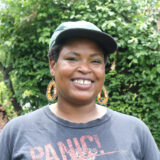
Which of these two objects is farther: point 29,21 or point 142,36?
point 29,21

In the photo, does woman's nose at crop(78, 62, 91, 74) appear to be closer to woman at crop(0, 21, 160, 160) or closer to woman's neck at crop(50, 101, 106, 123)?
woman at crop(0, 21, 160, 160)

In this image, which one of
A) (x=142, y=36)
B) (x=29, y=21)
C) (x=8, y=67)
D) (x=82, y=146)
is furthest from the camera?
(x=8, y=67)

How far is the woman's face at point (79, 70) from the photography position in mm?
1507

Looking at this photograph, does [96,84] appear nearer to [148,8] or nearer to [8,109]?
[148,8]

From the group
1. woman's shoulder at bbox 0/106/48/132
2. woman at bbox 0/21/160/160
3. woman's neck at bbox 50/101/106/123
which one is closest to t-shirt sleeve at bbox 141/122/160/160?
woman at bbox 0/21/160/160

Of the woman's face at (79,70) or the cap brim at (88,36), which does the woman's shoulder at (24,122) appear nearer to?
the woman's face at (79,70)

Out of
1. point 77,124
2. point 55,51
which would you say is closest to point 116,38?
point 55,51

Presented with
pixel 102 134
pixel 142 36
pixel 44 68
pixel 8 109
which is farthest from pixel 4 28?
pixel 102 134

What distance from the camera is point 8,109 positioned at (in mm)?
4438

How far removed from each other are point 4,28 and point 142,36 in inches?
81.6

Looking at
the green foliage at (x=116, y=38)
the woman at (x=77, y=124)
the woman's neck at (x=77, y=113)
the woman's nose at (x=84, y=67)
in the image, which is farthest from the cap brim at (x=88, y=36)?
the green foliage at (x=116, y=38)

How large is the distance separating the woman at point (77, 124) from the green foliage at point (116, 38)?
1799mm

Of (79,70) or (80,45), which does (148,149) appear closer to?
(79,70)

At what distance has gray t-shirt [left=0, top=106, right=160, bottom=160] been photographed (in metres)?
1.47
